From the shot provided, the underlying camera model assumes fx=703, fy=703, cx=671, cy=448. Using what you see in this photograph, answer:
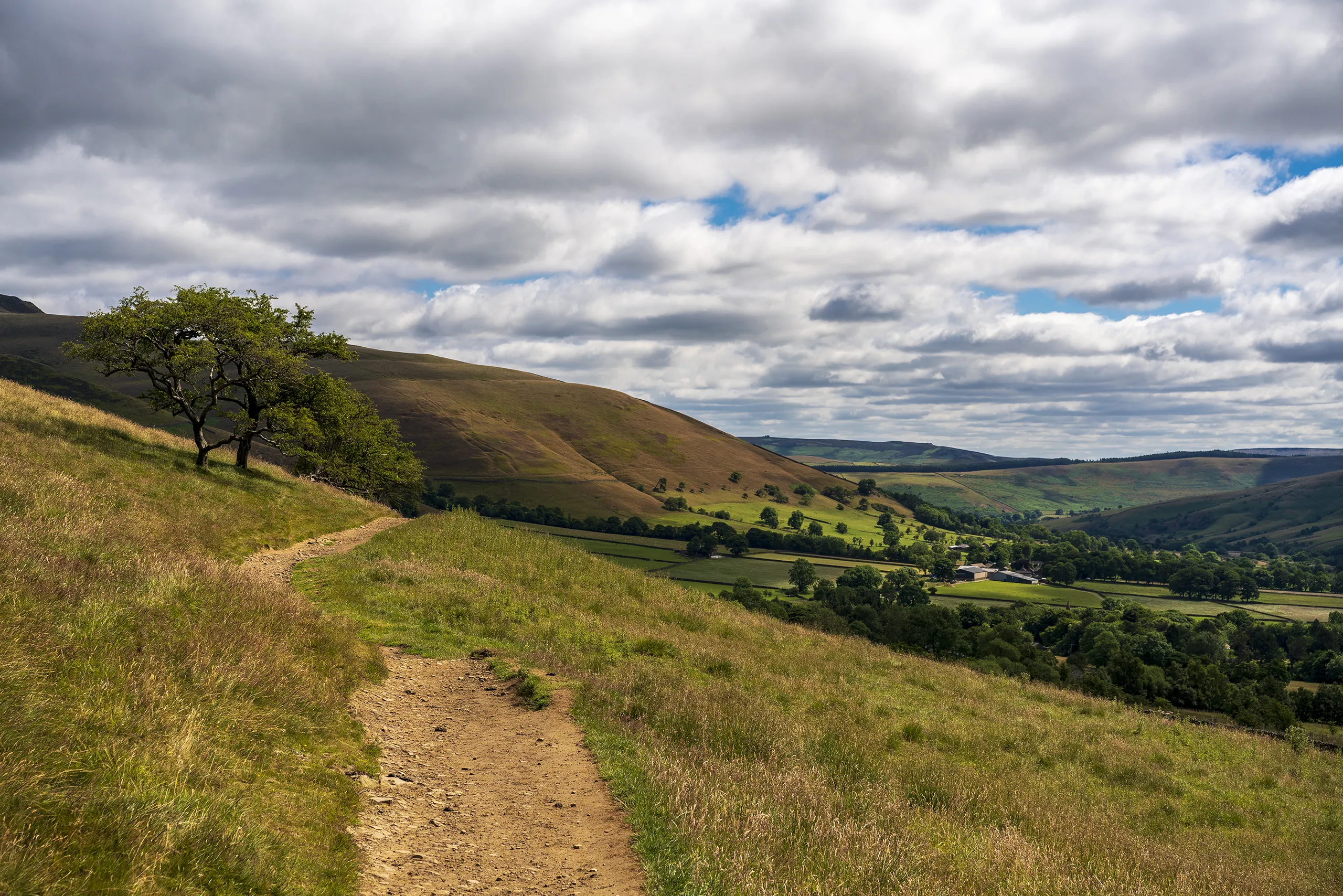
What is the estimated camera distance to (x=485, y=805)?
8703 mm

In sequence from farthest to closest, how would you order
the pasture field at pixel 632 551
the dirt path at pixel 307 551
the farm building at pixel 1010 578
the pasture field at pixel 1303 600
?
the farm building at pixel 1010 578 < the pasture field at pixel 1303 600 < the pasture field at pixel 632 551 < the dirt path at pixel 307 551

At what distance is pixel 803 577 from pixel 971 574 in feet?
227

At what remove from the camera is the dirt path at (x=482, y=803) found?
7.00 meters

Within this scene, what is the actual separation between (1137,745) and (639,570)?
20.9 metres

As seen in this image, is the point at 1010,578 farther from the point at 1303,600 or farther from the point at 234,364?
the point at 234,364

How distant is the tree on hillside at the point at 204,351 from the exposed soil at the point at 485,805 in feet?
87.8

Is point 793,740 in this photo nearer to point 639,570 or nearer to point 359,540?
point 639,570

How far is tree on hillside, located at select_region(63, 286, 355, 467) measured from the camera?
32156mm

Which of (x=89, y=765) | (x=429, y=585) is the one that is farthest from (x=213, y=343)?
(x=89, y=765)

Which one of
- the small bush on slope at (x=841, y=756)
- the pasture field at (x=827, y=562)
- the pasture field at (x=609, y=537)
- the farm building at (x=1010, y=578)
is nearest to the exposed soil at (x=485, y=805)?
the small bush on slope at (x=841, y=756)

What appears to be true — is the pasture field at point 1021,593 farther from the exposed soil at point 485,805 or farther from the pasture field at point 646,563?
the exposed soil at point 485,805

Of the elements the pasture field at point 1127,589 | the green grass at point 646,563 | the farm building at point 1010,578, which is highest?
the green grass at point 646,563

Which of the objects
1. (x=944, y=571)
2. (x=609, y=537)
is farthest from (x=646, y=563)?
(x=944, y=571)

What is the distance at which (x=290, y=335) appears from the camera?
127ft
